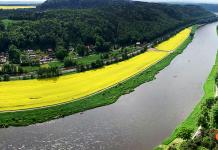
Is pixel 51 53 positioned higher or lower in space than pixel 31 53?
lower

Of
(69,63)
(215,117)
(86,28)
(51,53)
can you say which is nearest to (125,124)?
(215,117)

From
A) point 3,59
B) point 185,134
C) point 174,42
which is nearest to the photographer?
point 185,134

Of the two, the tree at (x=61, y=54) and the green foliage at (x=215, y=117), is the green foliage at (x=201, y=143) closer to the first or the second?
the green foliage at (x=215, y=117)

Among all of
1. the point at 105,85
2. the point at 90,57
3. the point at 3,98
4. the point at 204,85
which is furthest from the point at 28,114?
the point at 90,57

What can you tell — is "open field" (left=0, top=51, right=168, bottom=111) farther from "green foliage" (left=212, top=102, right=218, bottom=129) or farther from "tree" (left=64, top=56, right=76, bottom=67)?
"green foliage" (left=212, top=102, right=218, bottom=129)

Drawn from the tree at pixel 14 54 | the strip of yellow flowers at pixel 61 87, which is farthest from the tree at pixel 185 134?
the tree at pixel 14 54

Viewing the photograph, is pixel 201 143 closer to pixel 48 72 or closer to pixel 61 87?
pixel 61 87
